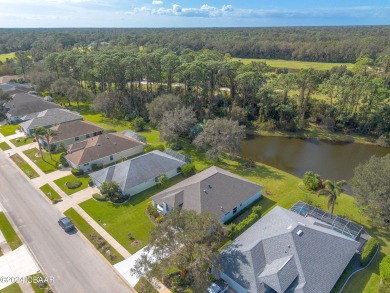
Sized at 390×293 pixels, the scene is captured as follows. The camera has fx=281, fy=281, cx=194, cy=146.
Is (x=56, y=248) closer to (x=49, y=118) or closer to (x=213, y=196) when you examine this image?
(x=213, y=196)

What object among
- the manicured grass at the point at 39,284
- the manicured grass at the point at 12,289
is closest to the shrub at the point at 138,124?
the manicured grass at the point at 39,284

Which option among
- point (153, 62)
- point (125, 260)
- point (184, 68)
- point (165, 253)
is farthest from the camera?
point (153, 62)

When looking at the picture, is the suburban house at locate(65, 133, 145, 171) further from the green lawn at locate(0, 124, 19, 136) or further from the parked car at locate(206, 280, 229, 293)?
the parked car at locate(206, 280, 229, 293)

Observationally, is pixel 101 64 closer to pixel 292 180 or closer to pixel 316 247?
pixel 292 180

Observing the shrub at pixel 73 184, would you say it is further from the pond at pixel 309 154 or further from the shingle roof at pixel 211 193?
the pond at pixel 309 154

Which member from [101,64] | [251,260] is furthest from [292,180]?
[101,64]

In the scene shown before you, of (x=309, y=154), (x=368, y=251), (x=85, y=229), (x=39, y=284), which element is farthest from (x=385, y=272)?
(x=309, y=154)
